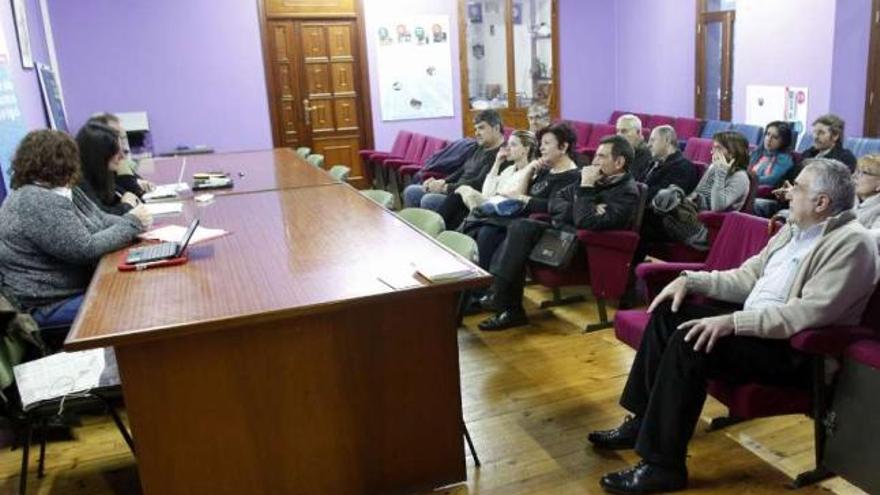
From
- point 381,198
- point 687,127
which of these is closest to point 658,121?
point 687,127

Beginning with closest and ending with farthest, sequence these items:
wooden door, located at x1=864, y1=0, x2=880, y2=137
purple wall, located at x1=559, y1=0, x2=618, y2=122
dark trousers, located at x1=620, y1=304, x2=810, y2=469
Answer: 1. dark trousers, located at x1=620, y1=304, x2=810, y2=469
2. wooden door, located at x1=864, y1=0, x2=880, y2=137
3. purple wall, located at x1=559, y1=0, x2=618, y2=122

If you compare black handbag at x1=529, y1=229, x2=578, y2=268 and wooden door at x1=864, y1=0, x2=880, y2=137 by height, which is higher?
wooden door at x1=864, y1=0, x2=880, y2=137

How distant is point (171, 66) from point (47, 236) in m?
5.82

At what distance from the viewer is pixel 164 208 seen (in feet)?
12.4

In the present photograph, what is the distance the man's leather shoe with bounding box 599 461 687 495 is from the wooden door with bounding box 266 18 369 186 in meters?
6.86

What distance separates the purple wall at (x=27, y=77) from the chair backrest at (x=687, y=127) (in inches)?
235

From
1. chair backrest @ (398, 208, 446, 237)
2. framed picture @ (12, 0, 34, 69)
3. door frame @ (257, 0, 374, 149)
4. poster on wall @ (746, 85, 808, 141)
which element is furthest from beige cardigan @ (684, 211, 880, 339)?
door frame @ (257, 0, 374, 149)

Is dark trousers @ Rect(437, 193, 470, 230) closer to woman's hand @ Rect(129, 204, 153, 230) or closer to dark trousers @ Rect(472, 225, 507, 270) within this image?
dark trousers @ Rect(472, 225, 507, 270)

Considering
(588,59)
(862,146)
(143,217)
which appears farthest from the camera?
(588,59)

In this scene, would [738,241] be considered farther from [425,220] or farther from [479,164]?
[479,164]

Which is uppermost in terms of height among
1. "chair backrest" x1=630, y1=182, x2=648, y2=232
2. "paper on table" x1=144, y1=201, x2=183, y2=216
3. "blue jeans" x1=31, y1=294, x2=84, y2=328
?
"paper on table" x1=144, y1=201, x2=183, y2=216

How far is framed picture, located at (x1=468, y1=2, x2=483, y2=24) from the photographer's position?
9.01m

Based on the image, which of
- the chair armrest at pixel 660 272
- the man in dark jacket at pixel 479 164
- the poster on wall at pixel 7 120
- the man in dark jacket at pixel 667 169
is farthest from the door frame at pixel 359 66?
the chair armrest at pixel 660 272

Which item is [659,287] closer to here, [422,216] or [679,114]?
[422,216]
